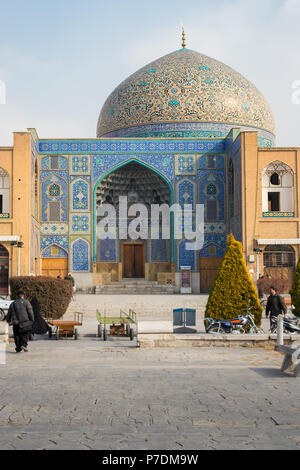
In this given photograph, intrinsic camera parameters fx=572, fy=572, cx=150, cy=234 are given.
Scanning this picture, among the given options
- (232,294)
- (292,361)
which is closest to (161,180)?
(232,294)

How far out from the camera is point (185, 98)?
1021 inches

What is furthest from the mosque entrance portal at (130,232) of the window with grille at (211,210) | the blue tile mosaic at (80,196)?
the window with grille at (211,210)

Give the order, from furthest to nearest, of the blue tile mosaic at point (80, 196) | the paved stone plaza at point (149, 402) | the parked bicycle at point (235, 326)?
1. the blue tile mosaic at point (80, 196)
2. the parked bicycle at point (235, 326)
3. the paved stone plaza at point (149, 402)

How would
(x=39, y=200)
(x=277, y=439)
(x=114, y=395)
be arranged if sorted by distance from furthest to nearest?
(x=39, y=200) → (x=114, y=395) → (x=277, y=439)

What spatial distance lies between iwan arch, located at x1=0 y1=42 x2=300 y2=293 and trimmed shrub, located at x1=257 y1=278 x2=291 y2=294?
145 centimetres

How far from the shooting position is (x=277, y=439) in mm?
4164

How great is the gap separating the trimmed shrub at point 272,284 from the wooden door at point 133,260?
7.60 meters

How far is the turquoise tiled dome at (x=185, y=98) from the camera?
25.9 metres

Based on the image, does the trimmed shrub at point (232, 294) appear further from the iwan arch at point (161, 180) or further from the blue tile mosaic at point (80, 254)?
the blue tile mosaic at point (80, 254)

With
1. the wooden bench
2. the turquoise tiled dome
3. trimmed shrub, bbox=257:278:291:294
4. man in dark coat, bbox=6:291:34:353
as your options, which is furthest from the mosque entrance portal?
the wooden bench

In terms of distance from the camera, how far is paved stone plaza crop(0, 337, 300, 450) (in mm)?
4188

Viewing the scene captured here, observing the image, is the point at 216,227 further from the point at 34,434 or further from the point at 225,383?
the point at 34,434
